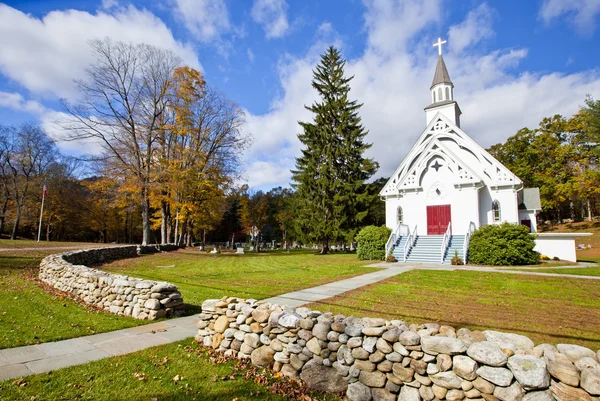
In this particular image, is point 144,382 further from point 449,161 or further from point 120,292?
point 449,161

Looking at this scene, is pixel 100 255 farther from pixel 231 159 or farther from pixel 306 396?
pixel 306 396

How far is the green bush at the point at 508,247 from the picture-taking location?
15.8 meters

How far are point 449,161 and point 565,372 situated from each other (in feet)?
64.9

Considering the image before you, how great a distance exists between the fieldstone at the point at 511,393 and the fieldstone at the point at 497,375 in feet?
0.15

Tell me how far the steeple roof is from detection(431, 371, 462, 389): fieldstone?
1058 inches

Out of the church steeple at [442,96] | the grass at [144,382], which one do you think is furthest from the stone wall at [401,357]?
the church steeple at [442,96]

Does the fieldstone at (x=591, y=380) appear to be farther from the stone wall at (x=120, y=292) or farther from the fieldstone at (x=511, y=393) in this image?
the stone wall at (x=120, y=292)

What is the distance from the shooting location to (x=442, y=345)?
11.6ft

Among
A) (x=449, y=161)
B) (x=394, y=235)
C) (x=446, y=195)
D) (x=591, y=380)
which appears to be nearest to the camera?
(x=591, y=380)

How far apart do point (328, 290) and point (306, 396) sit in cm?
552

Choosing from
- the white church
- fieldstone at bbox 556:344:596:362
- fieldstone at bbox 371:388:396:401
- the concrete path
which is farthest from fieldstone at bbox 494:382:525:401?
the white church

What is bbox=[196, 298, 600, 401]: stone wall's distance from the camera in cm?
306

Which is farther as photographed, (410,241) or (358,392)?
(410,241)

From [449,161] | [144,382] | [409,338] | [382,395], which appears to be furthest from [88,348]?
[449,161]
